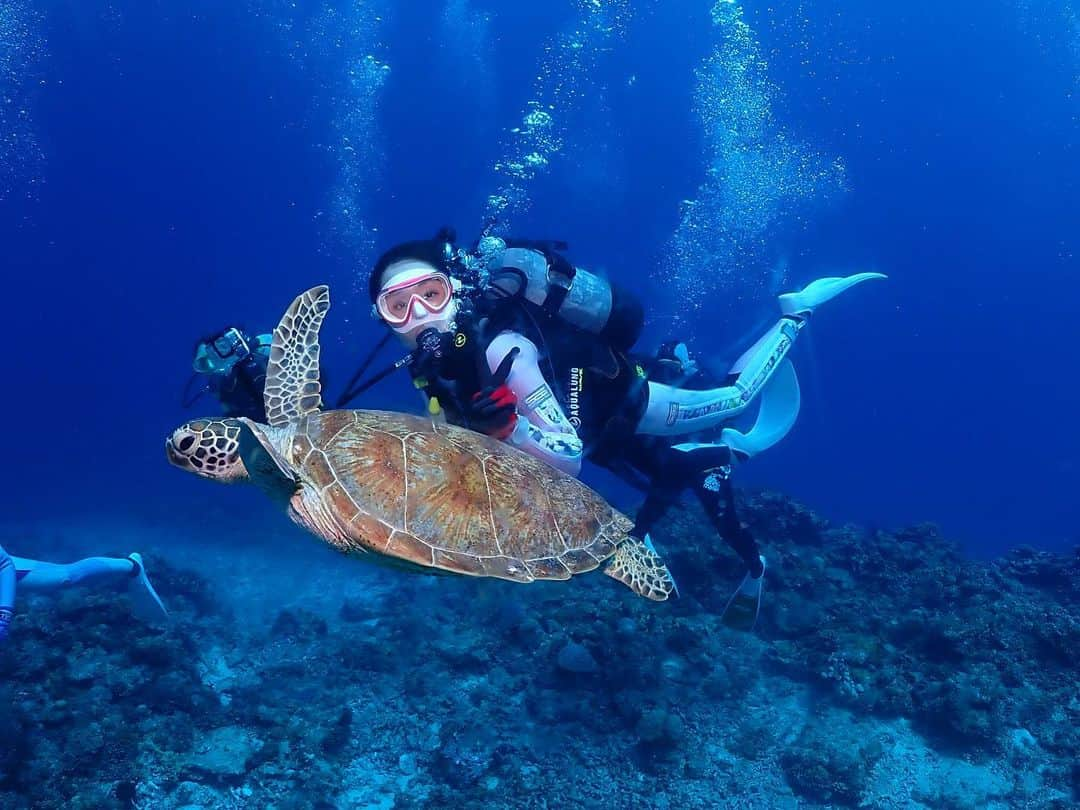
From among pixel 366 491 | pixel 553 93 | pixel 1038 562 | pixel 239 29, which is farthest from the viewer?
pixel 553 93

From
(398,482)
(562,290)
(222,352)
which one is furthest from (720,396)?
A: (222,352)

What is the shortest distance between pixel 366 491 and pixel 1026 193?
65.4 meters

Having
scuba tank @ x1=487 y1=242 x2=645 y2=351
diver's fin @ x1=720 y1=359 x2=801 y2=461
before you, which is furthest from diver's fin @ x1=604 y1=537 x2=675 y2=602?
diver's fin @ x1=720 y1=359 x2=801 y2=461

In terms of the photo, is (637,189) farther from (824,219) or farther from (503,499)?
(503,499)

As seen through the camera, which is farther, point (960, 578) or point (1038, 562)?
point (1038, 562)

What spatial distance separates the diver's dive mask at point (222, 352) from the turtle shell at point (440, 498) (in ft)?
3.82

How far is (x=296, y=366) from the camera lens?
3564mm

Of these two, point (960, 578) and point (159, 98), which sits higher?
point (159, 98)

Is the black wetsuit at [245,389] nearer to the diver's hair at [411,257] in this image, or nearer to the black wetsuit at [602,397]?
the diver's hair at [411,257]

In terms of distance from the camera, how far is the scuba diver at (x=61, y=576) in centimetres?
598

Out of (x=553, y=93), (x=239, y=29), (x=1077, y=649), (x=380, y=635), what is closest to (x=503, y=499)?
(x=380, y=635)

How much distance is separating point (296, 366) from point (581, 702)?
15.1 ft

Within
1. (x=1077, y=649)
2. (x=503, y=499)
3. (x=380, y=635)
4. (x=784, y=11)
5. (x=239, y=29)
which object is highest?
(x=784, y=11)

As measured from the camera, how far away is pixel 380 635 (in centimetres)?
826
